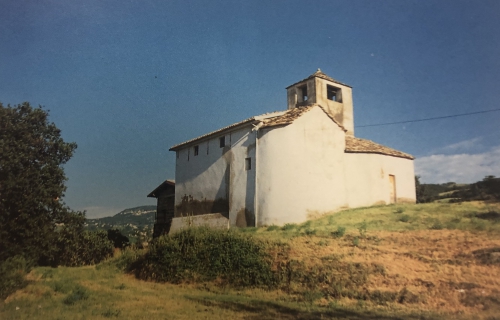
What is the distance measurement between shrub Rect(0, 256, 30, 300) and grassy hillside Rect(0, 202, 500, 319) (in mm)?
261

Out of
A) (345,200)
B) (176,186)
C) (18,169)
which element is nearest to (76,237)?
(18,169)

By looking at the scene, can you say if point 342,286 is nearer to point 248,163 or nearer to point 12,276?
point 12,276

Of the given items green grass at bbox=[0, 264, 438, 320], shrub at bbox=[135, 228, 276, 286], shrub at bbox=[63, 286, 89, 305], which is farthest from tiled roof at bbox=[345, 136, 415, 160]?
shrub at bbox=[63, 286, 89, 305]

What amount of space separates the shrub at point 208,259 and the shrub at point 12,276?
4480 millimetres

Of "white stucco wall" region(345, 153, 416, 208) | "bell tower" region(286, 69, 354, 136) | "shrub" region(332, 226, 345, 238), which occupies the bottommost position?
"shrub" region(332, 226, 345, 238)

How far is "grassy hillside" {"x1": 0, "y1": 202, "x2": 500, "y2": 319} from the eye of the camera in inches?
358

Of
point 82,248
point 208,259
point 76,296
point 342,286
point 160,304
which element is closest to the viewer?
point 160,304

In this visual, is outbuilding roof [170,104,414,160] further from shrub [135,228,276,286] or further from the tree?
the tree

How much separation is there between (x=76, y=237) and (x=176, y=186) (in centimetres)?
868

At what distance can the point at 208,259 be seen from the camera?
547 inches

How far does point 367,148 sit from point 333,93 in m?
6.19

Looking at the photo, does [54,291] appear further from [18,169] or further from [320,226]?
[320,226]

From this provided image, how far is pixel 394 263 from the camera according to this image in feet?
38.5

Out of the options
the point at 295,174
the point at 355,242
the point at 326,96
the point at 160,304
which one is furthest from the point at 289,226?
the point at 326,96
